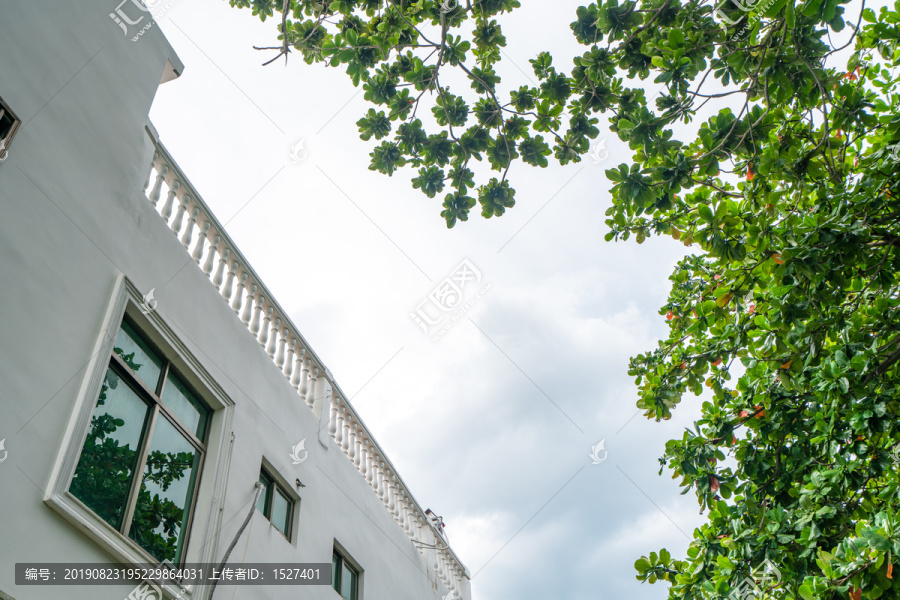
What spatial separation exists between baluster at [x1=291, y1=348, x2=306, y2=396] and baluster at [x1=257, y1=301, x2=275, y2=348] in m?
0.77

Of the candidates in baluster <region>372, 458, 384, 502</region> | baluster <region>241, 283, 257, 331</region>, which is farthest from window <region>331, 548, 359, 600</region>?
baluster <region>241, 283, 257, 331</region>

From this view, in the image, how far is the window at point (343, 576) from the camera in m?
8.61

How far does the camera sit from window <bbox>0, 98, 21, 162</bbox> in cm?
505

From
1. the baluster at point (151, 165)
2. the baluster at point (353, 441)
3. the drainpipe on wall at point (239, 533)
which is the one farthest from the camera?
the baluster at point (353, 441)

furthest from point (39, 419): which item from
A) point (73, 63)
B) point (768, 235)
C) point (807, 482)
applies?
point (807, 482)

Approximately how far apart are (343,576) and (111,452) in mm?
4506


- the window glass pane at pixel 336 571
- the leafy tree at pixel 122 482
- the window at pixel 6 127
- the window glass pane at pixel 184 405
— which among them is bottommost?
the leafy tree at pixel 122 482

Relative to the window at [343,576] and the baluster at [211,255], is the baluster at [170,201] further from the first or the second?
the window at [343,576]

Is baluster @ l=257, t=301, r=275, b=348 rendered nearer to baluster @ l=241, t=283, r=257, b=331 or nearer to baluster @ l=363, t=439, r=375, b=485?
baluster @ l=241, t=283, r=257, b=331

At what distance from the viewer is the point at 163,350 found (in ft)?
20.7

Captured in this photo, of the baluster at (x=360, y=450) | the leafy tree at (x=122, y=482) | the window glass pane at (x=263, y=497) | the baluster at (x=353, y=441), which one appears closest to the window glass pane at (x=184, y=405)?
the leafy tree at (x=122, y=482)

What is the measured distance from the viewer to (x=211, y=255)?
7629mm

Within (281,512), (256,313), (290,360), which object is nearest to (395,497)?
(290,360)

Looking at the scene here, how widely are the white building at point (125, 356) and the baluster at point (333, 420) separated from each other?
466 mm
